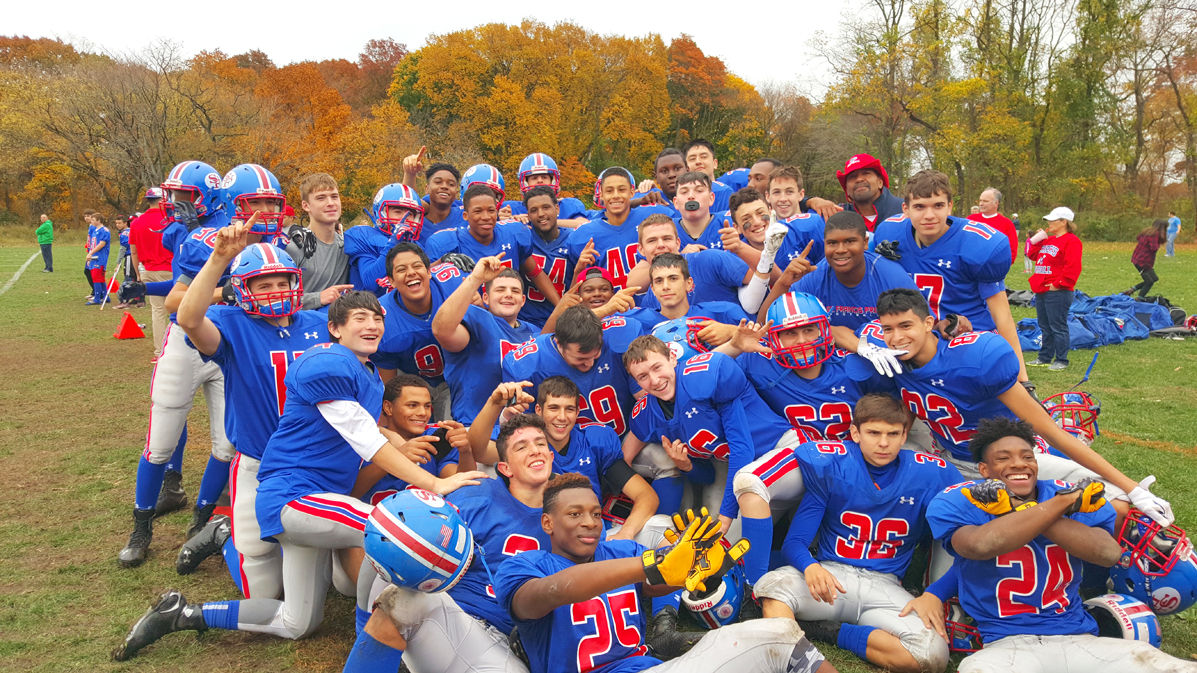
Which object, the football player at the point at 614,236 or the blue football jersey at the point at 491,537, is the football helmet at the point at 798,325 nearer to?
the blue football jersey at the point at 491,537

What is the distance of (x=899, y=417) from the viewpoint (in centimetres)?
444

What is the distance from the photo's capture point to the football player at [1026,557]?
366 centimetres

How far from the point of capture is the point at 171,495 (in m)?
6.54

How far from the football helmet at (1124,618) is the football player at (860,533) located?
70cm

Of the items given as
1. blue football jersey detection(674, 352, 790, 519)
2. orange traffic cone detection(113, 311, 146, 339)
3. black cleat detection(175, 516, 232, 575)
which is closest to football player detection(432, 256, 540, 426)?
blue football jersey detection(674, 352, 790, 519)

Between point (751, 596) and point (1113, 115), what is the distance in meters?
42.7

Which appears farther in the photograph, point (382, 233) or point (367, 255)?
point (382, 233)

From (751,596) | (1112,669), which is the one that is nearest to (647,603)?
(751,596)

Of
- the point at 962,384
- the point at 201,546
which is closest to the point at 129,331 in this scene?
the point at 201,546

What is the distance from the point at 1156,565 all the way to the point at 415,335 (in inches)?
183

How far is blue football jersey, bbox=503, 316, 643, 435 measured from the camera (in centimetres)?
532

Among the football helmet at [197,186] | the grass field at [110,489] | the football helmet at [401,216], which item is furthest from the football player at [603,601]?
the football helmet at [197,186]

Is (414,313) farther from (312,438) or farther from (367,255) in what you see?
(312,438)

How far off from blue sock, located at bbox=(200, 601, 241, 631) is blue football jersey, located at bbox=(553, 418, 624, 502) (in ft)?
6.31
